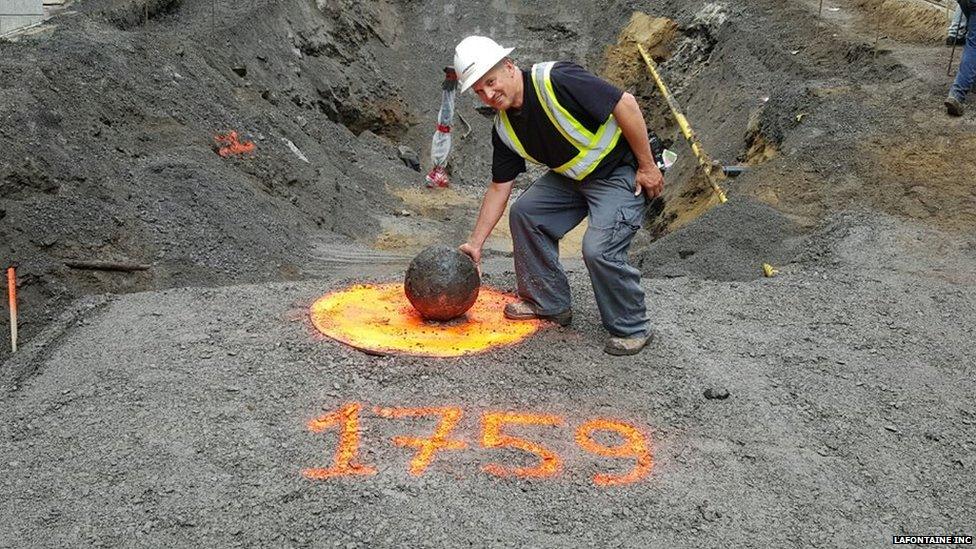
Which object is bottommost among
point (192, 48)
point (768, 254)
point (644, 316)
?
point (768, 254)

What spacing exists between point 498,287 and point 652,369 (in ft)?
5.62

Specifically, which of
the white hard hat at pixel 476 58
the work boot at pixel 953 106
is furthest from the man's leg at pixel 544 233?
the work boot at pixel 953 106

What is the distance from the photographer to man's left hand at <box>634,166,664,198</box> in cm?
508

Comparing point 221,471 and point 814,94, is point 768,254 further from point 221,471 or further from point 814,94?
point 221,471

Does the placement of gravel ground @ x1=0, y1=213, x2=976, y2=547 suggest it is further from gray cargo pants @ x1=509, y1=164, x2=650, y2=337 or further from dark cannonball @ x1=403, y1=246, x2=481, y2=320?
dark cannonball @ x1=403, y1=246, x2=481, y2=320

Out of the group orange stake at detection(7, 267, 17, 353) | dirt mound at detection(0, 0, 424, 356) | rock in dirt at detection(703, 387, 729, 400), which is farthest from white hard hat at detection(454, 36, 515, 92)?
dirt mound at detection(0, 0, 424, 356)

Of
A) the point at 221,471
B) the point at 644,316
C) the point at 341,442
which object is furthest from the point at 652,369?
the point at 221,471

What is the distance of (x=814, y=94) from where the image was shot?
10773mm

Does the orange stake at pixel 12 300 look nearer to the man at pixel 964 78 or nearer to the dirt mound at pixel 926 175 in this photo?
the dirt mound at pixel 926 175

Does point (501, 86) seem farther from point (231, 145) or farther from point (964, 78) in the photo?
point (964, 78)

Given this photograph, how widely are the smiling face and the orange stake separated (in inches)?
153

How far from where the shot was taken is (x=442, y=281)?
5387 mm

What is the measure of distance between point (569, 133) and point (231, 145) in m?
6.71

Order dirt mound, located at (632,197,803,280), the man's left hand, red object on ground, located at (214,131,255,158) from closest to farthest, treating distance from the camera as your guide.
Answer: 1. the man's left hand
2. dirt mound, located at (632,197,803,280)
3. red object on ground, located at (214,131,255,158)
